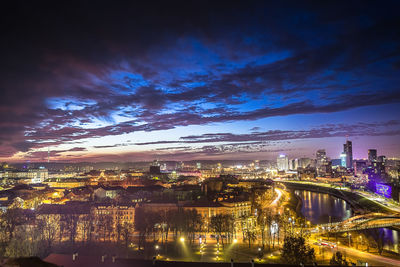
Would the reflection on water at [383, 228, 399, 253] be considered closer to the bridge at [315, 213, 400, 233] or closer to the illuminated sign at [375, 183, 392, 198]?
the bridge at [315, 213, 400, 233]

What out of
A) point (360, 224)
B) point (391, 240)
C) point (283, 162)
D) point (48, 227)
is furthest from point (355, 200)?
point (283, 162)

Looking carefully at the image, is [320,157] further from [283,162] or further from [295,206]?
[295,206]

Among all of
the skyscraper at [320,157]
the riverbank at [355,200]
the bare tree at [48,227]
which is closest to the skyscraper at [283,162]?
the skyscraper at [320,157]

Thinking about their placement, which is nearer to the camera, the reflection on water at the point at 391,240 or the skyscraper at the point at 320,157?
the reflection on water at the point at 391,240

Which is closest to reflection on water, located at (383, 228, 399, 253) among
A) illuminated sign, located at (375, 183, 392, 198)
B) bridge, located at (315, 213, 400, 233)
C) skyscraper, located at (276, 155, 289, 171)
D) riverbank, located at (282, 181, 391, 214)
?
bridge, located at (315, 213, 400, 233)

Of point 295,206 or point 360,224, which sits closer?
point 360,224

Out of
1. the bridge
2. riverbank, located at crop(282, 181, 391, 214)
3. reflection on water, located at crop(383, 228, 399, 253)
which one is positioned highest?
the bridge

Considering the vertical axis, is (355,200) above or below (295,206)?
below

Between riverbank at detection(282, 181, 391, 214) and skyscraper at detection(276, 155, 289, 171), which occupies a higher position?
skyscraper at detection(276, 155, 289, 171)

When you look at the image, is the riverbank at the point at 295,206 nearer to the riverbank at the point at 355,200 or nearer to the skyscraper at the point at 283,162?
the riverbank at the point at 355,200

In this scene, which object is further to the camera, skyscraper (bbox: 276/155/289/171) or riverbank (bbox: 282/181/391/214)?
skyscraper (bbox: 276/155/289/171)

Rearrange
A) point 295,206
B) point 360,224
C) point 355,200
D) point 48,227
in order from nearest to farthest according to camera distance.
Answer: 1. point 48,227
2. point 360,224
3. point 295,206
4. point 355,200

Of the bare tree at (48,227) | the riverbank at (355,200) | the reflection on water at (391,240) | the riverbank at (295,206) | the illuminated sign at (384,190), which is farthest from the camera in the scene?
the illuminated sign at (384,190)
